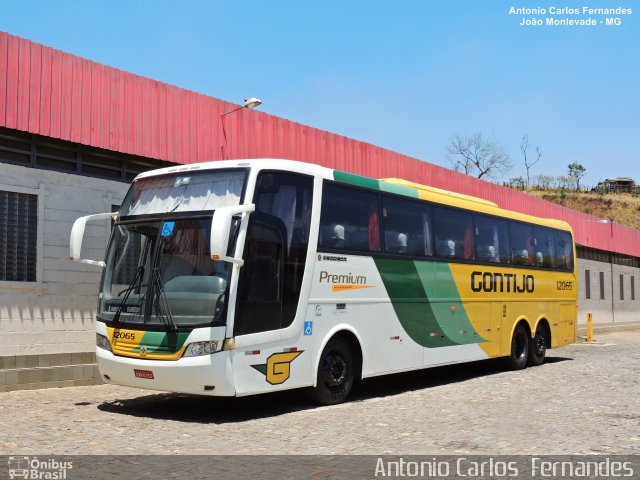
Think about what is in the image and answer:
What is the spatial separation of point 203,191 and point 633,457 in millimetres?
5822

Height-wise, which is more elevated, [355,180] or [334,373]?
[355,180]

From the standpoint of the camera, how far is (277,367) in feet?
30.9

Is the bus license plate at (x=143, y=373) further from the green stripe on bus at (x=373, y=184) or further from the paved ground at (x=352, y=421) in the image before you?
the green stripe on bus at (x=373, y=184)

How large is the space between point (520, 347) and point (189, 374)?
32.1ft

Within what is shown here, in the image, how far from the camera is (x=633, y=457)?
6.97 m

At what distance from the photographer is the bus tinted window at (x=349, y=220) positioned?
1049 cm

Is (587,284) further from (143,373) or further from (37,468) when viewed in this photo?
(37,468)

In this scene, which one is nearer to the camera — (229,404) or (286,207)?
(286,207)

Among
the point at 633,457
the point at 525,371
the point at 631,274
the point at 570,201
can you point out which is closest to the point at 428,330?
the point at 525,371

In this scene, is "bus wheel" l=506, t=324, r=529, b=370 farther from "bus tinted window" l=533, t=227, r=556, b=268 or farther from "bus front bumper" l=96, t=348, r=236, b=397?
"bus front bumper" l=96, t=348, r=236, b=397

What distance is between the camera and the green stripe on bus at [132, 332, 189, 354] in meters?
8.81

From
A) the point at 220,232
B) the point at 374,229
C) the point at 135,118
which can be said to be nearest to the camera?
the point at 220,232

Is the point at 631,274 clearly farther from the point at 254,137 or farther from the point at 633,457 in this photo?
the point at 633,457

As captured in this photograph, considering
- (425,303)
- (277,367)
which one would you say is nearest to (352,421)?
(277,367)
